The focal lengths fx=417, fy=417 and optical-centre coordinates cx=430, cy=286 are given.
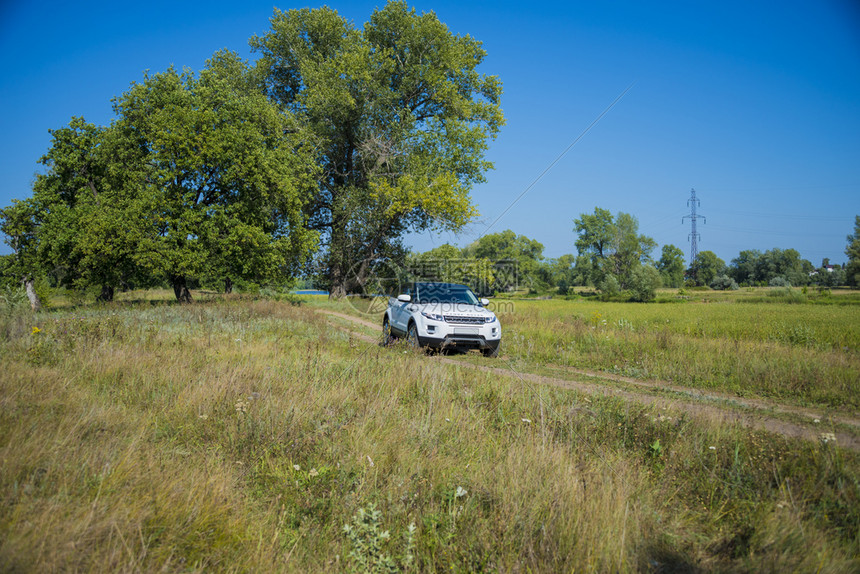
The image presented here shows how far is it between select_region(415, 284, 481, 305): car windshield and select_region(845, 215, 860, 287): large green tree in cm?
4690

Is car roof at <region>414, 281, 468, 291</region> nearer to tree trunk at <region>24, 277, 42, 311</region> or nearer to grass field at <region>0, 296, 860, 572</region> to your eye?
grass field at <region>0, 296, 860, 572</region>

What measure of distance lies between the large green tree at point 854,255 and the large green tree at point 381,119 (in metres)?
37.2

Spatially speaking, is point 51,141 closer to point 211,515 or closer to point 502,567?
point 211,515

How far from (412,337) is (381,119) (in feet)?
70.7

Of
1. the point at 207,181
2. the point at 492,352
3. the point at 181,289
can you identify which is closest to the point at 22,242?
the point at 181,289

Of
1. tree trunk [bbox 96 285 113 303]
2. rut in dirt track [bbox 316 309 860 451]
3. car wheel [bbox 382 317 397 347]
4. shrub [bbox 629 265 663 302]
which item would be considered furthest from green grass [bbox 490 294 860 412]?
shrub [bbox 629 265 663 302]

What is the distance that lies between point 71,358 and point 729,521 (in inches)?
324

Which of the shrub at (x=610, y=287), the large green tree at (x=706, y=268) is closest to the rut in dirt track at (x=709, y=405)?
the shrub at (x=610, y=287)

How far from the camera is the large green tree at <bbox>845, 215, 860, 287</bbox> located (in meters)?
39.2

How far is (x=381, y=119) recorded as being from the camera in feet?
92.4

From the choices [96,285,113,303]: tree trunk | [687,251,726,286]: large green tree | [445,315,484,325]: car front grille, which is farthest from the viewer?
[687,251,726,286]: large green tree

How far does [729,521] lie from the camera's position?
3.38m

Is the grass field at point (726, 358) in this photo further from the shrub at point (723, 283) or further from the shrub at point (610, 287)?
the shrub at point (723, 283)

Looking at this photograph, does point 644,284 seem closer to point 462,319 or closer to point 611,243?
point 611,243
